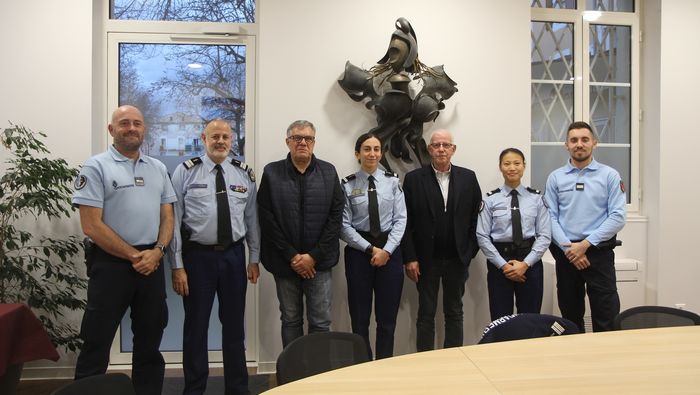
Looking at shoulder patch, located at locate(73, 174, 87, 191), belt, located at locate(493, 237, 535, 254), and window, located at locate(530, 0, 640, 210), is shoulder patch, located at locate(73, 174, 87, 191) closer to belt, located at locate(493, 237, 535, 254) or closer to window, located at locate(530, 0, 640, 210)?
belt, located at locate(493, 237, 535, 254)

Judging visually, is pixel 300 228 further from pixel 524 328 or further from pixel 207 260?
pixel 524 328

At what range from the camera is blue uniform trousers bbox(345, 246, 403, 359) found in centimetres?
329

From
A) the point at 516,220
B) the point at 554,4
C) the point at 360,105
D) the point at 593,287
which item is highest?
the point at 554,4

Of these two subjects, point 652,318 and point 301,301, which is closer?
point 652,318

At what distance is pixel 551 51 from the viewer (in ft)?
14.1

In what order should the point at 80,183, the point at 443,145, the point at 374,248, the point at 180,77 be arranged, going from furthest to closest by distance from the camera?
the point at 180,77 < the point at 443,145 < the point at 374,248 < the point at 80,183

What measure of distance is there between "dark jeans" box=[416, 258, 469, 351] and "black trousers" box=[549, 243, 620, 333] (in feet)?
2.07

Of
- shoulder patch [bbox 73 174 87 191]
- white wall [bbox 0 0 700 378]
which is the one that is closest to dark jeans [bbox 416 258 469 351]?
white wall [bbox 0 0 700 378]

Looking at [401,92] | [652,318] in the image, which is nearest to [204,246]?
[401,92]

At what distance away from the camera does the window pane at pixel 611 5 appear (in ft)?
14.3

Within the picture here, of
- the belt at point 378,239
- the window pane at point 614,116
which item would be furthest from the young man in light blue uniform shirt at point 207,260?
the window pane at point 614,116

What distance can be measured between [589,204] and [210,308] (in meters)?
2.47

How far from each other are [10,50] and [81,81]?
50cm

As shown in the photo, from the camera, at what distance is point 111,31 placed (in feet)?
12.4
